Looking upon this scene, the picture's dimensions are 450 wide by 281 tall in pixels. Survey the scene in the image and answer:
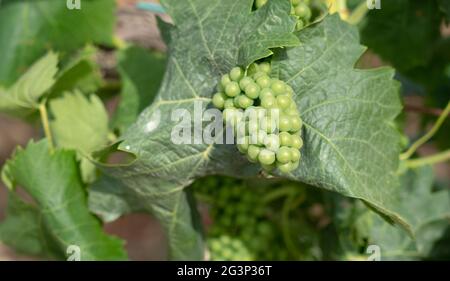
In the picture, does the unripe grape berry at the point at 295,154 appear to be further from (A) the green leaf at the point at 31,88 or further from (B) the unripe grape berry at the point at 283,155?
(A) the green leaf at the point at 31,88

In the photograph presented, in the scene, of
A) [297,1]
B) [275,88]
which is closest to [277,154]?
[275,88]

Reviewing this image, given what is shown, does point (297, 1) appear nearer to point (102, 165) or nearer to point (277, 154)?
point (277, 154)

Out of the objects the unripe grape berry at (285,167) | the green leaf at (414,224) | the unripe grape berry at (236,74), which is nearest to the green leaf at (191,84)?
the unripe grape berry at (236,74)

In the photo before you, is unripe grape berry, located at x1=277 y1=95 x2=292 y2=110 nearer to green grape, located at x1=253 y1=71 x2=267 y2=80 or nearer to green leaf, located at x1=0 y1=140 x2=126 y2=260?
green grape, located at x1=253 y1=71 x2=267 y2=80

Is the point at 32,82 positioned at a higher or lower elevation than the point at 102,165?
higher

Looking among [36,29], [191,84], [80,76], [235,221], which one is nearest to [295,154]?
[191,84]
